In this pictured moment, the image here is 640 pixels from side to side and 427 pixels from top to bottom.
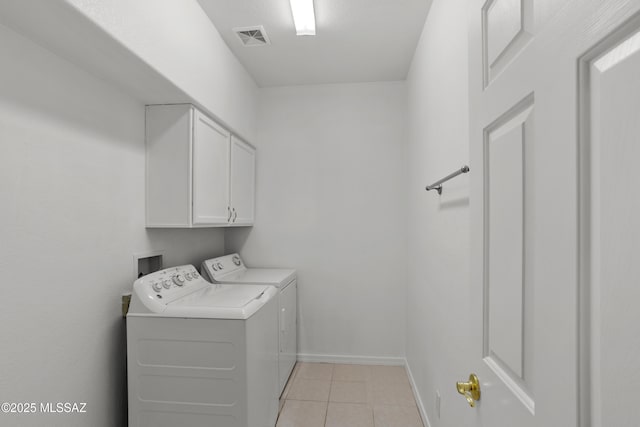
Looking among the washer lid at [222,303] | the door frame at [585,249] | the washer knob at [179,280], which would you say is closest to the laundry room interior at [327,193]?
the door frame at [585,249]

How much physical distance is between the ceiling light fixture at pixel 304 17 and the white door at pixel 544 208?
1425mm

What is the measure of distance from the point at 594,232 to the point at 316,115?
9.39 ft

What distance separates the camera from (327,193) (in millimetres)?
3049

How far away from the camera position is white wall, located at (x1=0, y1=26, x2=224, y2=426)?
1.21 m

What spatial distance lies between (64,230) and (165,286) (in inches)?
23.4

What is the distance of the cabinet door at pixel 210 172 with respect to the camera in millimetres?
1981

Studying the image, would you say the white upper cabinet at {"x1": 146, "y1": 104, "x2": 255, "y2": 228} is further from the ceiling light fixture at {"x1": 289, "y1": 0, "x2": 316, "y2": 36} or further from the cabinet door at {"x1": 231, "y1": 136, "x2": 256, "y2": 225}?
the ceiling light fixture at {"x1": 289, "y1": 0, "x2": 316, "y2": 36}

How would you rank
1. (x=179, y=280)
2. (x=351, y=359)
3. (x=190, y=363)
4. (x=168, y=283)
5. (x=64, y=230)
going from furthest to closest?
(x=351, y=359), (x=179, y=280), (x=168, y=283), (x=190, y=363), (x=64, y=230)

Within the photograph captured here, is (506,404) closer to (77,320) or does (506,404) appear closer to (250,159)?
(77,320)

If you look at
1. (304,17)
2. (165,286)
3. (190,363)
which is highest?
(304,17)

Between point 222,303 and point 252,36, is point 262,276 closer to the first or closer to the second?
point 222,303

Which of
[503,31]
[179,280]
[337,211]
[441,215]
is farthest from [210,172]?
[503,31]

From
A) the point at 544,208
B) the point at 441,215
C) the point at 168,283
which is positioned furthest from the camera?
the point at 168,283

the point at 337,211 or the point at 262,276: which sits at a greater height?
the point at 337,211
